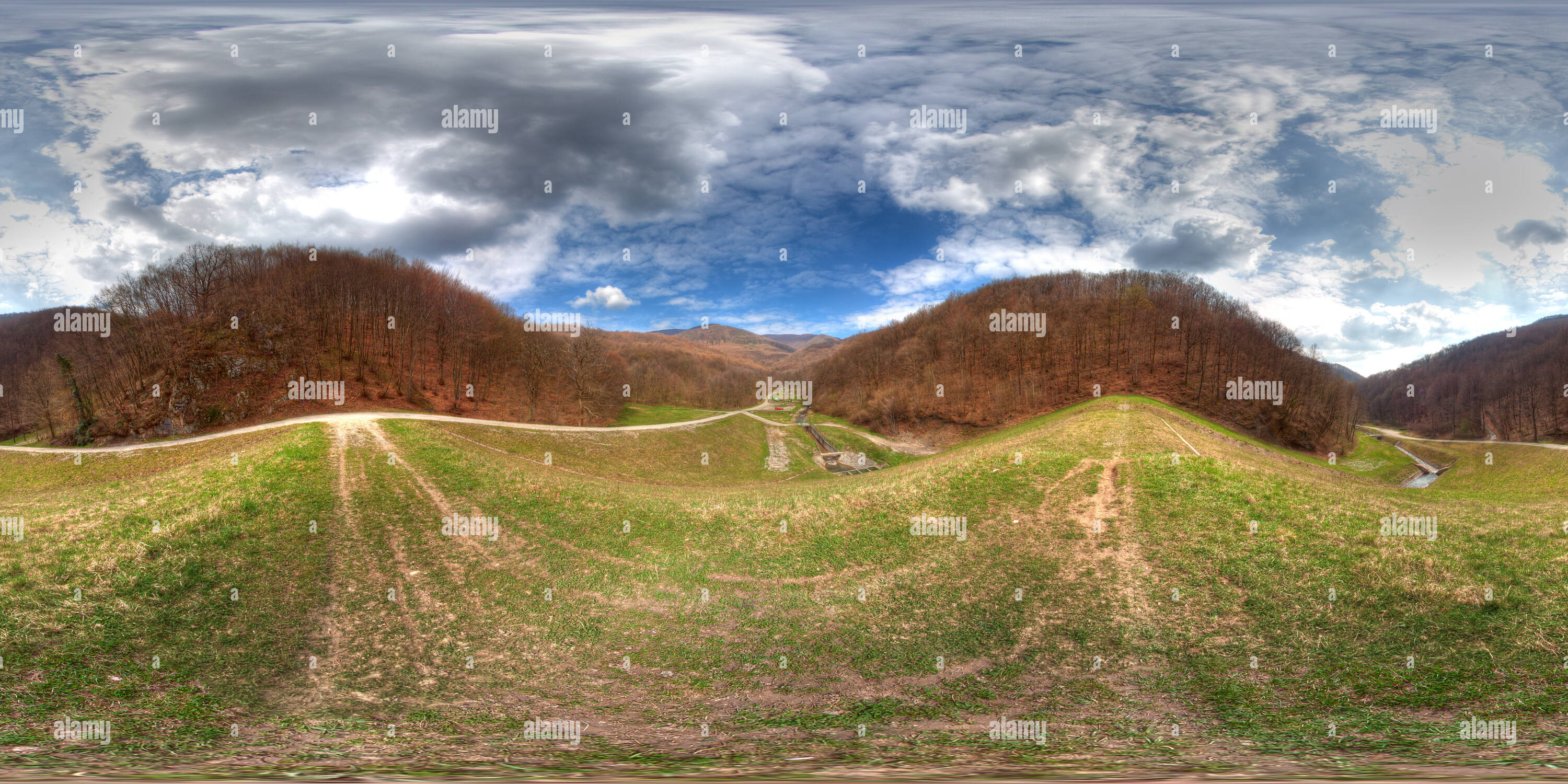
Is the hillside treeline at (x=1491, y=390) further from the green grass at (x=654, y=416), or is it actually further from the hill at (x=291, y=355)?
the hill at (x=291, y=355)

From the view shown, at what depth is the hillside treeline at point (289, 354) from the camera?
1406 inches

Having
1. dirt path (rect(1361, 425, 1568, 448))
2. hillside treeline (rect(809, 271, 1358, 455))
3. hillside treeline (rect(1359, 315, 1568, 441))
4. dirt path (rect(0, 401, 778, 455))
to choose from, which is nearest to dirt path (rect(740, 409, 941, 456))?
hillside treeline (rect(809, 271, 1358, 455))

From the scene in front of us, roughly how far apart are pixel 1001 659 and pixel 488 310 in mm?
61770

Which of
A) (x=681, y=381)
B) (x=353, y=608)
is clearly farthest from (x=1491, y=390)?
(x=681, y=381)

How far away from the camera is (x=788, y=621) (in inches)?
466

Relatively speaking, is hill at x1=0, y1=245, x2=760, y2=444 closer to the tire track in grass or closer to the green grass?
the green grass

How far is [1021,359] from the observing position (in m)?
60.2

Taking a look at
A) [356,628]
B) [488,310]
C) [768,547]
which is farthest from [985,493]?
[488,310]

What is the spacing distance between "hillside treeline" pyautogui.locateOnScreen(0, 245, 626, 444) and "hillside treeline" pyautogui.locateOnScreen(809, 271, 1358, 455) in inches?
1445

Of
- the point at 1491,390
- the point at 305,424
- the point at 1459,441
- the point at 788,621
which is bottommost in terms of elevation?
the point at 788,621

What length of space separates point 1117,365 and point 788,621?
181 feet

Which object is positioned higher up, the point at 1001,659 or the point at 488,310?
the point at 488,310

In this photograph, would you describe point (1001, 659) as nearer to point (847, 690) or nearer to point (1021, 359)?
point (847, 690)

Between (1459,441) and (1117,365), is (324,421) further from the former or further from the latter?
(1459,441)
